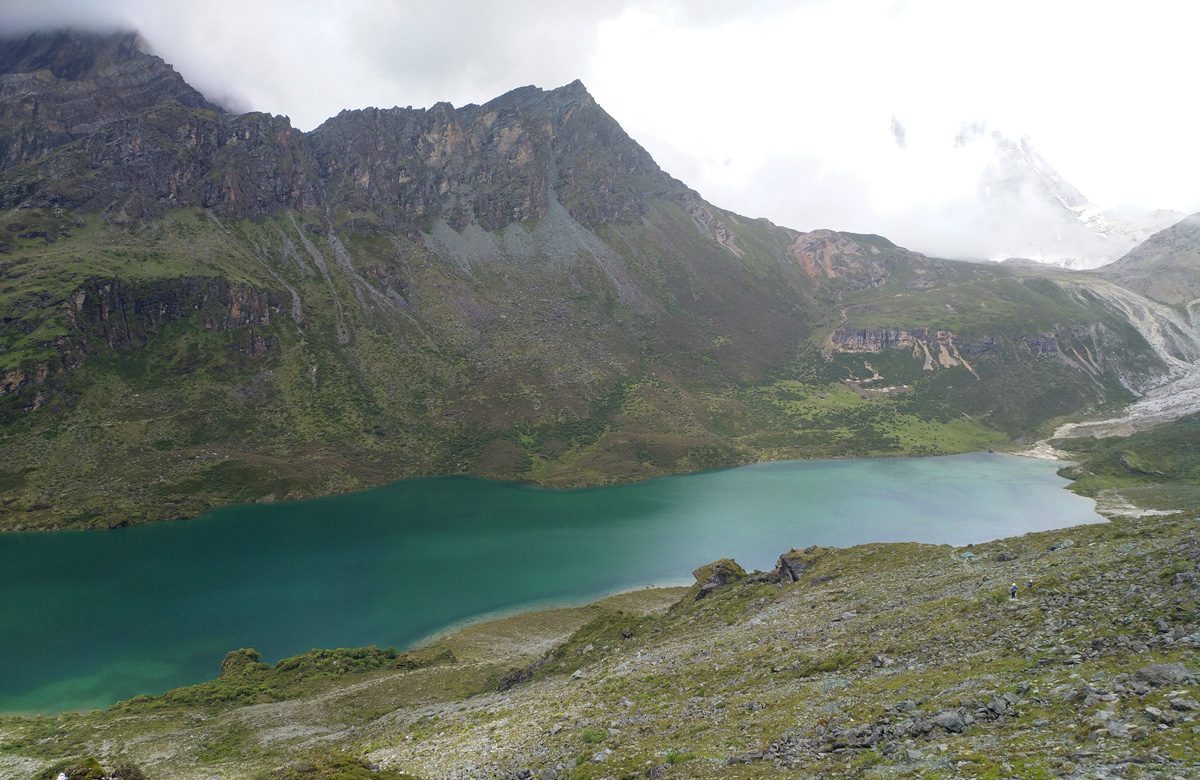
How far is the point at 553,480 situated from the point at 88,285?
12450cm

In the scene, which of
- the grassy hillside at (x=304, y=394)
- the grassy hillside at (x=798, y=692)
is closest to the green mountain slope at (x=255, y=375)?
the grassy hillside at (x=304, y=394)

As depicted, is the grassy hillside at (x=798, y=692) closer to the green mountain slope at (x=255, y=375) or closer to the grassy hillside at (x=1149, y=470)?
the green mountain slope at (x=255, y=375)

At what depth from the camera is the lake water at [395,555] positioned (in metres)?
59.4

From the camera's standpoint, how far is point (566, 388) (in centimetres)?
17088

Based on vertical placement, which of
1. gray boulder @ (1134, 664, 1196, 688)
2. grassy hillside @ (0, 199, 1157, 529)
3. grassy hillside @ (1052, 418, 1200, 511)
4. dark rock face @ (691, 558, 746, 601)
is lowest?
grassy hillside @ (1052, 418, 1200, 511)

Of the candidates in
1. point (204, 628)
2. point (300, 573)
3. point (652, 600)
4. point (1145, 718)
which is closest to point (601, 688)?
point (1145, 718)

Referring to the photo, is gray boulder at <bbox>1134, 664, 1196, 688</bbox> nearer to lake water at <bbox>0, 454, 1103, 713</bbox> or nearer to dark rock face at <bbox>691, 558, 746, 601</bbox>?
dark rock face at <bbox>691, 558, 746, 601</bbox>

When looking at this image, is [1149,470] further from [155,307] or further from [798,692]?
[155,307]

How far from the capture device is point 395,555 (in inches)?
3410

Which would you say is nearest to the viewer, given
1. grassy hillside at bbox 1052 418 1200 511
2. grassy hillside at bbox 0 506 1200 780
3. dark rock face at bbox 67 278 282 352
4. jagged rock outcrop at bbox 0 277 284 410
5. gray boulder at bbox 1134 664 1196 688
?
gray boulder at bbox 1134 664 1196 688

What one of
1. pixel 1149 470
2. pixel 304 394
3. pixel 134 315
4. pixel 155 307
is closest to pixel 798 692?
pixel 1149 470

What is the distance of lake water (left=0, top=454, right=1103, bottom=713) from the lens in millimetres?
59375

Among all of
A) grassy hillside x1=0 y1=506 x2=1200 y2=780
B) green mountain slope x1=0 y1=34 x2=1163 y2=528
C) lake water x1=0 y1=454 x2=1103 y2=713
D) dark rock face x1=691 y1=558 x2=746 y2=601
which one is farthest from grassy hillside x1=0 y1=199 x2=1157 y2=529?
grassy hillside x1=0 y1=506 x2=1200 y2=780

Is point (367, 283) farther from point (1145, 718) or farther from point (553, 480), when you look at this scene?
point (1145, 718)
